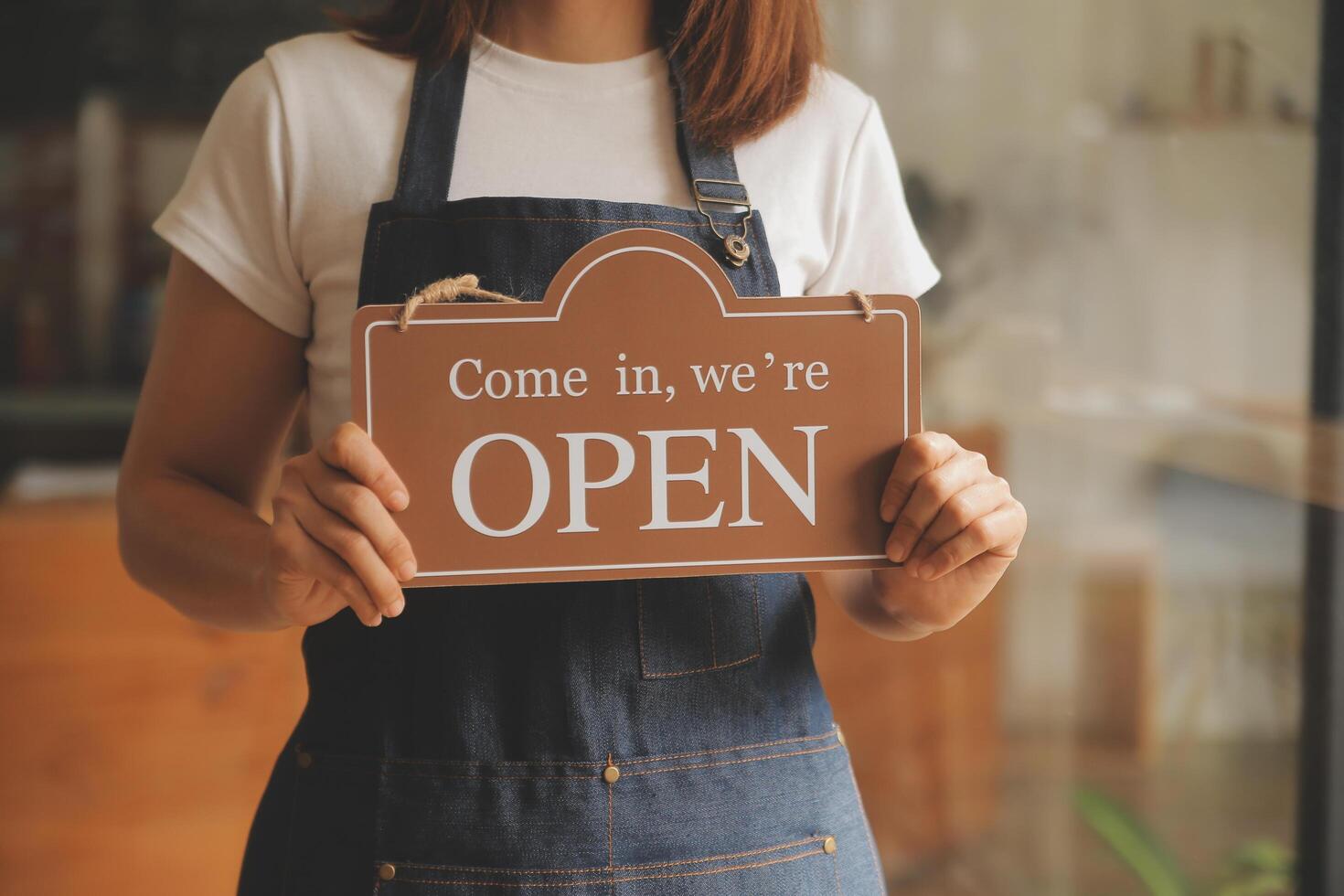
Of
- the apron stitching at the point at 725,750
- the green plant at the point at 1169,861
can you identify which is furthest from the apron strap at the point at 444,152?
the green plant at the point at 1169,861

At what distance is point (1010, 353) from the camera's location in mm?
2195

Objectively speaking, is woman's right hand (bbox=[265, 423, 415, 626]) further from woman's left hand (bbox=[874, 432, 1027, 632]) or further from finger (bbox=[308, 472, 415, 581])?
woman's left hand (bbox=[874, 432, 1027, 632])

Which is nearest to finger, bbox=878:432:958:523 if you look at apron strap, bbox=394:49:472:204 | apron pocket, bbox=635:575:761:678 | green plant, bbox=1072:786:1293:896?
apron pocket, bbox=635:575:761:678

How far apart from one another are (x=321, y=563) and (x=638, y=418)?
22cm

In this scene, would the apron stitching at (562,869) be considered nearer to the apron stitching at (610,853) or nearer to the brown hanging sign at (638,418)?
the apron stitching at (610,853)

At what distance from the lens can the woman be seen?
870 millimetres

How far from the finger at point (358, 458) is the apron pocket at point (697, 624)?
0.24 metres

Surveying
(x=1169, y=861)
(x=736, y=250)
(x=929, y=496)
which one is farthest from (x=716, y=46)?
(x=1169, y=861)

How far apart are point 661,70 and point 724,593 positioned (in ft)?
1.43

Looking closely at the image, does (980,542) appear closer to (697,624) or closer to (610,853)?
(697,624)

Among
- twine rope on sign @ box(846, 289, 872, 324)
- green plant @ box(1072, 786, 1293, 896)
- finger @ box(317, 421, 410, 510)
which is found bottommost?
green plant @ box(1072, 786, 1293, 896)

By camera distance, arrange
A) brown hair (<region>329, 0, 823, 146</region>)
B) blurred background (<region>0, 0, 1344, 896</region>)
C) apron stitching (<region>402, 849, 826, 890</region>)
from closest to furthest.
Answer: apron stitching (<region>402, 849, 826, 890</region>) → brown hair (<region>329, 0, 823, 146</region>) → blurred background (<region>0, 0, 1344, 896</region>)

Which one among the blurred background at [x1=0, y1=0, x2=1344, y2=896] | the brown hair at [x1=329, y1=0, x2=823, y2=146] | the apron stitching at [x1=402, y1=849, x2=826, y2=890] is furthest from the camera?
the blurred background at [x1=0, y1=0, x2=1344, y2=896]

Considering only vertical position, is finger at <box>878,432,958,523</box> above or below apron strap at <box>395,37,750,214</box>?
below
